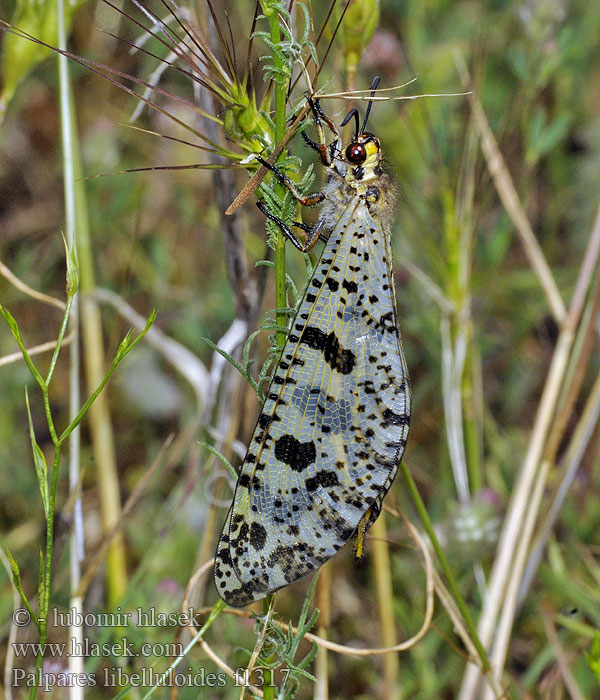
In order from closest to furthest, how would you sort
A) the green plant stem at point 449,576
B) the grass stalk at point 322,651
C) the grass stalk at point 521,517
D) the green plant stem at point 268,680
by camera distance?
1. the green plant stem at point 268,680
2. the green plant stem at point 449,576
3. the grass stalk at point 322,651
4. the grass stalk at point 521,517

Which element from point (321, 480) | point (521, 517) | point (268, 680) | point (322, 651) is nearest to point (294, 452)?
point (321, 480)

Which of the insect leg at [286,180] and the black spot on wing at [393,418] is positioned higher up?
the insect leg at [286,180]

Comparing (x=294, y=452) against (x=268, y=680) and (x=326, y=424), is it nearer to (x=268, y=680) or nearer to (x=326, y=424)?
(x=326, y=424)

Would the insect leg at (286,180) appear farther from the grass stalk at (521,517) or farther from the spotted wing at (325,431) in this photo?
A: the grass stalk at (521,517)

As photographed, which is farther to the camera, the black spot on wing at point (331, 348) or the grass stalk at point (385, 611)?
the grass stalk at point (385, 611)

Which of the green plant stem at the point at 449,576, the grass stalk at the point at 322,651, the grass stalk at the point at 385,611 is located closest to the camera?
the green plant stem at the point at 449,576

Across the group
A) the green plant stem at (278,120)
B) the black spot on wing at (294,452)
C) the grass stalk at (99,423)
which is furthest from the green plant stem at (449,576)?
the grass stalk at (99,423)

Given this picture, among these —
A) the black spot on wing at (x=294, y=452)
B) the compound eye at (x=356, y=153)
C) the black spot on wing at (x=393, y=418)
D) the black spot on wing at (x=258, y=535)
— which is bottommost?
the black spot on wing at (x=258, y=535)

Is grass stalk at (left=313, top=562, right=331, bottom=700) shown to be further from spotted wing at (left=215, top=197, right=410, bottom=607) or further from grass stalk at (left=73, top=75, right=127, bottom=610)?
grass stalk at (left=73, top=75, right=127, bottom=610)
